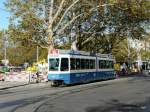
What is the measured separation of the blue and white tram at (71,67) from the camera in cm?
3978

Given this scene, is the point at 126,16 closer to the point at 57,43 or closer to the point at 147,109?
the point at 57,43

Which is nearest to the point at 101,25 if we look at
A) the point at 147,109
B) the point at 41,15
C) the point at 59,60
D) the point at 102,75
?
the point at 41,15

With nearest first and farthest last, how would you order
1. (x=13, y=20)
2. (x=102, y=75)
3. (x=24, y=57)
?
(x=102, y=75)
(x=13, y=20)
(x=24, y=57)

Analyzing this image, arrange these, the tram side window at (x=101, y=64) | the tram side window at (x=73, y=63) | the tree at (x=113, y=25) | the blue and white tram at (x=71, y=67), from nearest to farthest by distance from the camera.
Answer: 1. the blue and white tram at (x=71, y=67)
2. the tram side window at (x=73, y=63)
3. the tram side window at (x=101, y=64)
4. the tree at (x=113, y=25)

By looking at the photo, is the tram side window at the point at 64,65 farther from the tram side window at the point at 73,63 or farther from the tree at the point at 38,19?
the tree at the point at 38,19

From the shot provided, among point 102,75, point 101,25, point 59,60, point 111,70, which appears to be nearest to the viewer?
point 59,60

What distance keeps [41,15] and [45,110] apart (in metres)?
40.8

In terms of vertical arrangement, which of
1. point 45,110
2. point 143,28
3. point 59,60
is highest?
point 143,28

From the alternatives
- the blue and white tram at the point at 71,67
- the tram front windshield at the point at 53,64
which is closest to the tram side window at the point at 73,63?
the blue and white tram at the point at 71,67

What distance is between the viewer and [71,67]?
40.1 metres

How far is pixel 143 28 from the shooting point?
68250 millimetres

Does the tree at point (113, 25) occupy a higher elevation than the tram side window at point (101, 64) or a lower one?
higher

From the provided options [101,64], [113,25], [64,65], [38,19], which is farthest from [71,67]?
[113,25]

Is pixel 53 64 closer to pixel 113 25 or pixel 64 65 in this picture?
pixel 64 65
